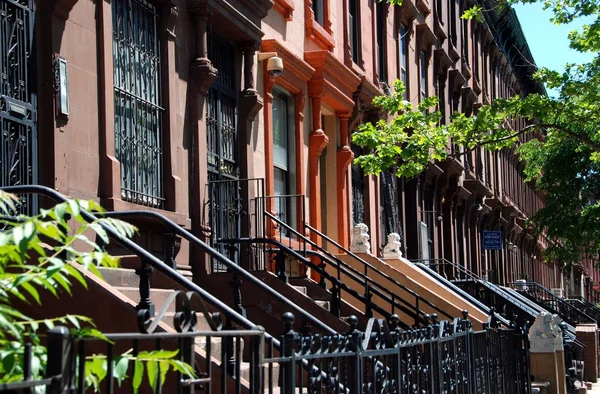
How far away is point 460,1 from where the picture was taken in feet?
112

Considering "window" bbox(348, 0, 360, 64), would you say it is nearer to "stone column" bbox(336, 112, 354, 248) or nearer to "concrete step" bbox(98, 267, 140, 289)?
"stone column" bbox(336, 112, 354, 248)

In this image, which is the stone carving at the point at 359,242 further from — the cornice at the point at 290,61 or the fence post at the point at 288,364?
the fence post at the point at 288,364

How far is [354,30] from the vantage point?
69.9ft

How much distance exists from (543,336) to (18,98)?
7.83m

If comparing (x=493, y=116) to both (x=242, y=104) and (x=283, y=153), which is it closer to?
(x=283, y=153)

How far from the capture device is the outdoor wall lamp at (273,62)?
15406 millimetres

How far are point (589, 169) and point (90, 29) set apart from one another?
→ 975 inches

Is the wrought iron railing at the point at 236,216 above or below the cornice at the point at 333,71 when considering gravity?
below

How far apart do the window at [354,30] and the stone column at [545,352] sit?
29.3 feet

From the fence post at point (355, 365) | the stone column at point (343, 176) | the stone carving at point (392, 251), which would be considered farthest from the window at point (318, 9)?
the fence post at point (355, 365)

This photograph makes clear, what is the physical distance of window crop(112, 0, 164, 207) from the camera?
Answer: 36.4 ft

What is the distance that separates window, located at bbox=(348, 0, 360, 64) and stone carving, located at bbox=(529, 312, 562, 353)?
8.90 m

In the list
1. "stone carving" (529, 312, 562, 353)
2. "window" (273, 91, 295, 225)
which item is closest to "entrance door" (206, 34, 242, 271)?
"window" (273, 91, 295, 225)

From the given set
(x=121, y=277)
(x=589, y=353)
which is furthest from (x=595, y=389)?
(x=121, y=277)
